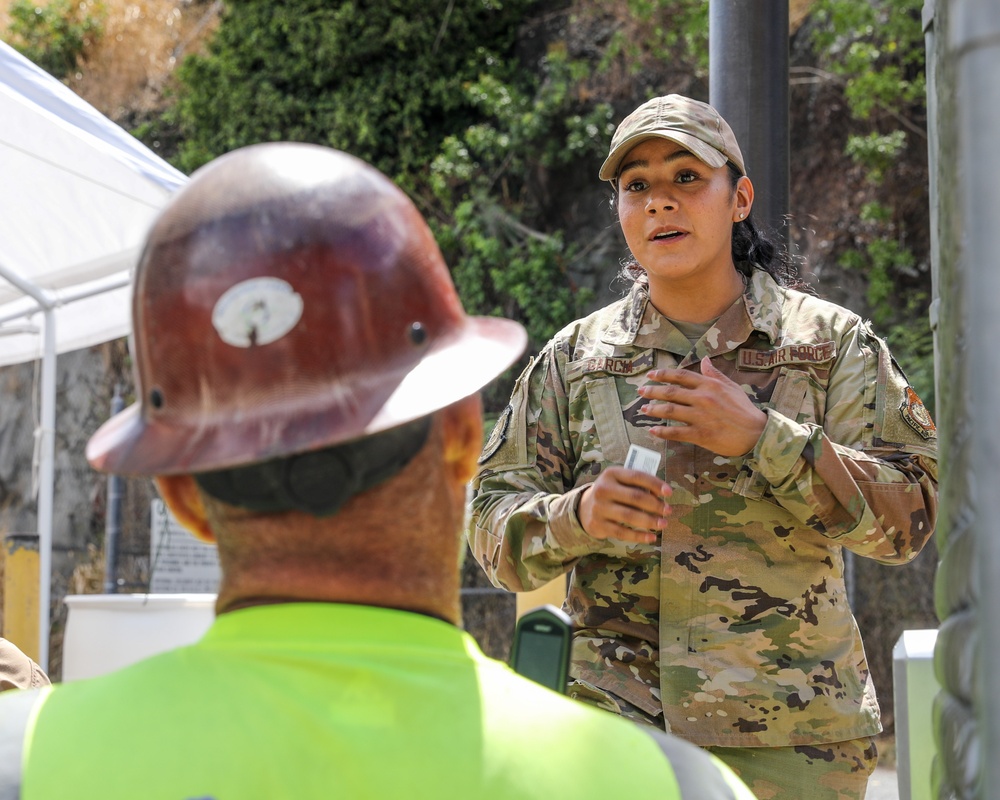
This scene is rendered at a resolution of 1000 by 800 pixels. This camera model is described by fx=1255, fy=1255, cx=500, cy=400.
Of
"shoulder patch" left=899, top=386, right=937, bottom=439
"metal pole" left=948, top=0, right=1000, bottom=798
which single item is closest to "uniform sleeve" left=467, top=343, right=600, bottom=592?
"shoulder patch" left=899, top=386, right=937, bottom=439

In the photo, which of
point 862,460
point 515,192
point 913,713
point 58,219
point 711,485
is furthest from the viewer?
point 515,192

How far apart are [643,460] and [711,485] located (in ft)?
1.21

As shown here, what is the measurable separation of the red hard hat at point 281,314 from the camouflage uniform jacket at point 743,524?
1.40 metres

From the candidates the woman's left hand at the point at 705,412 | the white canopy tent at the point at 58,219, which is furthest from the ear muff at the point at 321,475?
the white canopy tent at the point at 58,219

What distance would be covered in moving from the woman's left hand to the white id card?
0.09 m

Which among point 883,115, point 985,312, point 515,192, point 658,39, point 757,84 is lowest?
point 985,312

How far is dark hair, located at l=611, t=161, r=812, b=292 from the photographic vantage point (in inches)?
119

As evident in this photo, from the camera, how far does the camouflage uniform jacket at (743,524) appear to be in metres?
2.59

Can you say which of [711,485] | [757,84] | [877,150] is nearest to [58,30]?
[877,150]

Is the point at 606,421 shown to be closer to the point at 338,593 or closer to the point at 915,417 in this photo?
the point at 915,417

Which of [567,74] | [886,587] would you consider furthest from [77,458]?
[886,587]

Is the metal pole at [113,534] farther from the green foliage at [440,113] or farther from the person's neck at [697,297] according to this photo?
the person's neck at [697,297]

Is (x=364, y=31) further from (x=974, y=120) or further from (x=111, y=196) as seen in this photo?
(x=974, y=120)

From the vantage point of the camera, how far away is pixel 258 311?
1.12m
